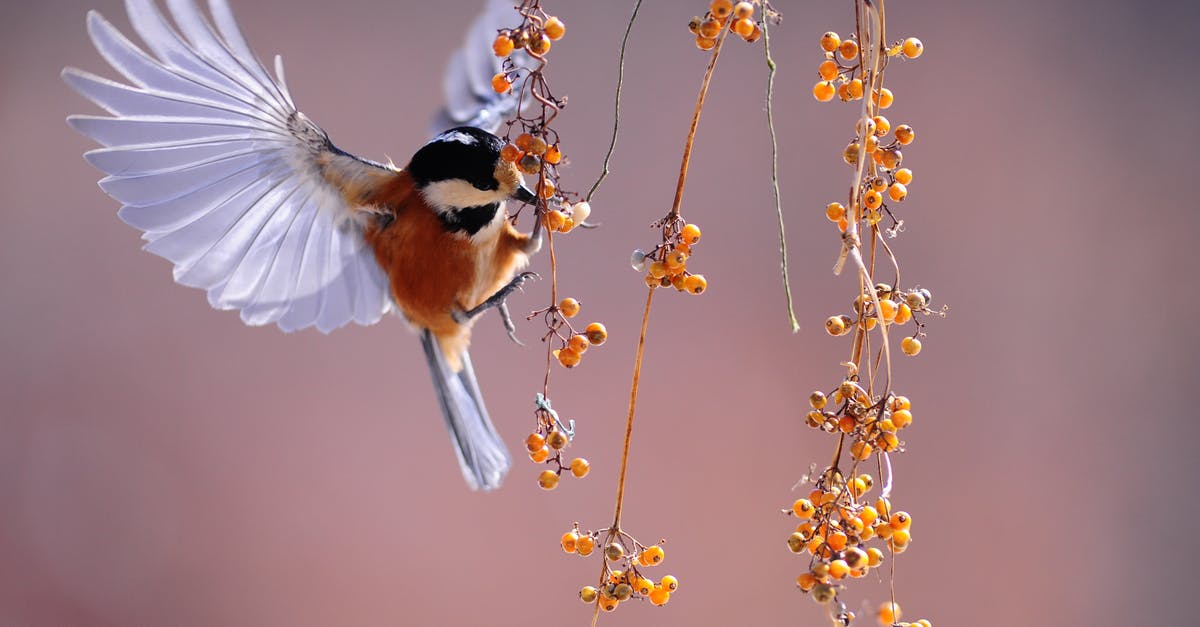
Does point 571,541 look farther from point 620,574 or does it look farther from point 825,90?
point 825,90

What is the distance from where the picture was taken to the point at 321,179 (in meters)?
1.21

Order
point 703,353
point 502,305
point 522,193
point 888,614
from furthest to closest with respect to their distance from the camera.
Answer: point 703,353 → point 502,305 → point 522,193 → point 888,614

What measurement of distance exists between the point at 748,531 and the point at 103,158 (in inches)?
60.2

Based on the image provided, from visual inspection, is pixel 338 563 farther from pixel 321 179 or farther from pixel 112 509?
pixel 321 179

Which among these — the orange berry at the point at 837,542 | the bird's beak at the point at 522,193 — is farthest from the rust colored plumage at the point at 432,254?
the orange berry at the point at 837,542

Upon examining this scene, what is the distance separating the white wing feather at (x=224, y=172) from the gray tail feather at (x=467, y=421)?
0.46ft

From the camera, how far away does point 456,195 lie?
3.70ft

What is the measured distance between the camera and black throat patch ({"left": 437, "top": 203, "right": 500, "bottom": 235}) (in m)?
1.17

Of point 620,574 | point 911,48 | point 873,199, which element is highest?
point 911,48

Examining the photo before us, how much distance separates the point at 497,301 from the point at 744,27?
0.54m

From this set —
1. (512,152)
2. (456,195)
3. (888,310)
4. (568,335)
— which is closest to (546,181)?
(512,152)

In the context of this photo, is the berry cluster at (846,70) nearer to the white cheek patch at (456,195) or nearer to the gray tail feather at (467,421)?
the white cheek patch at (456,195)

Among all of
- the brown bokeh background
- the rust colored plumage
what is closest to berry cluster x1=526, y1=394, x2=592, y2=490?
the rust colored plumage

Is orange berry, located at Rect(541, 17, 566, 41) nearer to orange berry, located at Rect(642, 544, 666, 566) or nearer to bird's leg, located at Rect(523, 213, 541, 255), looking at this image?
orange berry, located at Rect(642, 544, 666, 566)
